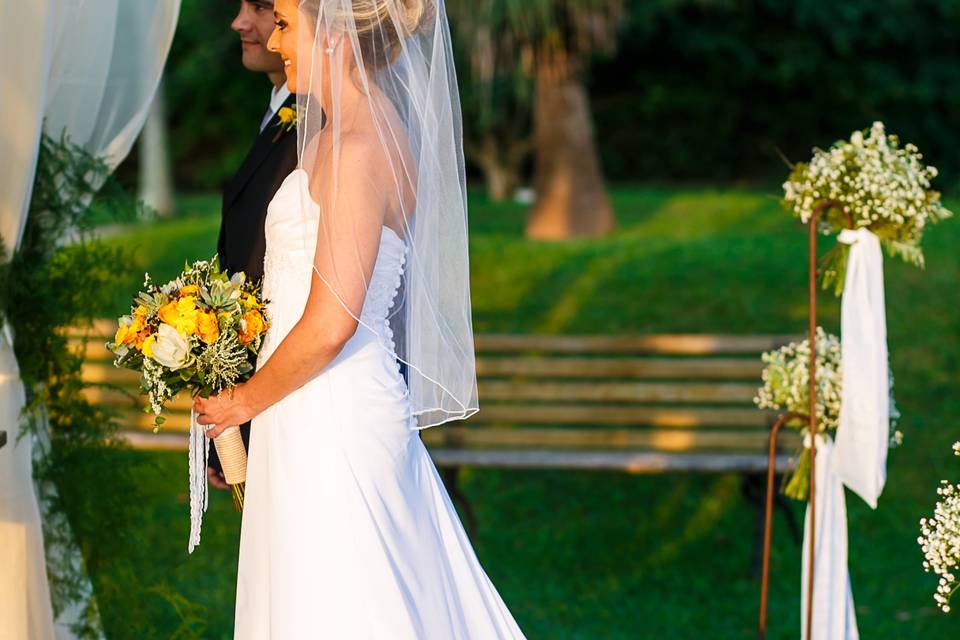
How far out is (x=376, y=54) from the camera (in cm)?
346

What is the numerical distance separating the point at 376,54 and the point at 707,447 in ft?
11.9

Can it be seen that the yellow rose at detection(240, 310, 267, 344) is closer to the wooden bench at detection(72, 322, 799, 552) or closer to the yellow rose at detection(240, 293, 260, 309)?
the yellow rose at detection(240, 293, 260, 309)

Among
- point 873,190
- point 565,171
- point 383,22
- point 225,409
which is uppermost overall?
point 565,171

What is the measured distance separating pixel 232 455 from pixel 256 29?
54.7 inches

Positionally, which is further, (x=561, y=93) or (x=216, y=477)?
(x=561, y=93)

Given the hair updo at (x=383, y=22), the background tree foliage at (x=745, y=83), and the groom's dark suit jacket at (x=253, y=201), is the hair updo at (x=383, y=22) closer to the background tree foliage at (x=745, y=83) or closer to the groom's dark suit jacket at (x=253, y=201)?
the groom's dark suit jacket at (x=253, y=201)

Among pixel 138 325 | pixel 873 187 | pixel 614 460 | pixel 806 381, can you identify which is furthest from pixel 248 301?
pixel 614 460

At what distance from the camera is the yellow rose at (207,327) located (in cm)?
337

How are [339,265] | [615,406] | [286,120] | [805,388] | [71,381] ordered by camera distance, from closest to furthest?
[339,265] → [286,120] → [71,381] → [805,388] → [615,406]

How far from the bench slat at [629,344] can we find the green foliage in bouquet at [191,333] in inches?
134

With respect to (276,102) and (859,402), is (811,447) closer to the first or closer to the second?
(859,402)

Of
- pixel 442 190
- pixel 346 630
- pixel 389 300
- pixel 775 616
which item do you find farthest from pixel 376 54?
pixel 775 616

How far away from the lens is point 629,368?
682 centimetres

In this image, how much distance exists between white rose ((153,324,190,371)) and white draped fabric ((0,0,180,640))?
0.87 m
